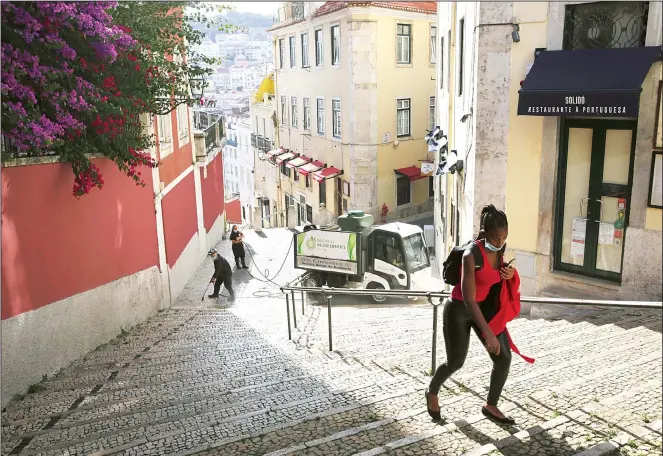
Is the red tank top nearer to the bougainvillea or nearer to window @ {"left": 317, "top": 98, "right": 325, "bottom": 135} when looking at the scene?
the bougainvillea

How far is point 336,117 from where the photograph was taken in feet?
68.4

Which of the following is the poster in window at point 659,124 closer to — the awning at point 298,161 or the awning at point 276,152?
the awning at point 298,161

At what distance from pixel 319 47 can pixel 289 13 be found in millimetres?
1879

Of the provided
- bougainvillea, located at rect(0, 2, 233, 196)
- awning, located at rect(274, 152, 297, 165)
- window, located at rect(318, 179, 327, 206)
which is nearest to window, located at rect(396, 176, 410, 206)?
window, located at rect(318, 179, 327, 206)

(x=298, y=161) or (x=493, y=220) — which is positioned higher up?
(x=493, y=220)

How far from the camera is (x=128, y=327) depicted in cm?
831

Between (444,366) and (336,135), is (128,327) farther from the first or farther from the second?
(336,135)

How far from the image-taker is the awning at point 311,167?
21141mm

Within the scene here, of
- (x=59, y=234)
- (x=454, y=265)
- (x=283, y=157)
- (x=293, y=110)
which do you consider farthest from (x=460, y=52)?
(x=283, y=157)

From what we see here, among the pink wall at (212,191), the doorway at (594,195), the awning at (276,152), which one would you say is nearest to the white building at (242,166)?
the awning at (276,152)

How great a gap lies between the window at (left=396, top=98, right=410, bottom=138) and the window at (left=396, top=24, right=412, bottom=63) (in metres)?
1.43

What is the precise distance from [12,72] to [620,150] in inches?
198

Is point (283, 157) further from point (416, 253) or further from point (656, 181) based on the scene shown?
point (656, 181)

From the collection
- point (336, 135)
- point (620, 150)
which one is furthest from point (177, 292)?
point (336, 135)
